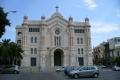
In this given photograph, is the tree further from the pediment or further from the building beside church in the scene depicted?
the pediment

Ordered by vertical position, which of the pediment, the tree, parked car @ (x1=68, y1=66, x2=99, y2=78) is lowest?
parked car @ (x1=68, y1=66, x2=99, y2=78)

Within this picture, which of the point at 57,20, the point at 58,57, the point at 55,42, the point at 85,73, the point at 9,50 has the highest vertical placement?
the point at 57,20

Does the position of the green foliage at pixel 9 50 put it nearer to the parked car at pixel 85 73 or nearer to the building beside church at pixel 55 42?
the building beside church at pixel 55 42

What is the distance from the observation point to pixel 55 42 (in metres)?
79.6

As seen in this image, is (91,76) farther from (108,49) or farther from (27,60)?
(108,49)

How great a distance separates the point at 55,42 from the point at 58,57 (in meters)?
5.60

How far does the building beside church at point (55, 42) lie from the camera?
7738cm

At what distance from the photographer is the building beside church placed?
7738 cm

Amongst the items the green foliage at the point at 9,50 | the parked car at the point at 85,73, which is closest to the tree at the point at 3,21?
the parked car at the point at 85,73

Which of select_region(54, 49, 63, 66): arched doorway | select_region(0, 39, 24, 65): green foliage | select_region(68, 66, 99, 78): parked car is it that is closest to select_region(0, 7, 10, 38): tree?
select_region(68, 66, 99, 78): parked car

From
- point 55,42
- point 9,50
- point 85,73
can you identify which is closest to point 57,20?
point 55,42

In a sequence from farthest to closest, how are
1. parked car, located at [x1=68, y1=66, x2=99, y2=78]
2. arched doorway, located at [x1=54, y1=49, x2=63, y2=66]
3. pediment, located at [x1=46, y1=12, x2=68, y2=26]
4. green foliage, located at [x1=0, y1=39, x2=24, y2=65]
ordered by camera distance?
pediment, located at [x1=46, y1=12, x2=68, y2=26]
arched doorway, located at [x1=54, y1=49, x2=63, y2=66]
green foliage, located at [x1=0, y1=39, x2=24, y2=65]
parked car, located at [x1=68, y1=66, x2=99, y2=78]

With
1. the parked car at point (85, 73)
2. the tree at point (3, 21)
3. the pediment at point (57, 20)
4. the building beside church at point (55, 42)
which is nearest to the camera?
the parked car at point (85, 73)

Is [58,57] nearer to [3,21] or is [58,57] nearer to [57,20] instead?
[57,20]
